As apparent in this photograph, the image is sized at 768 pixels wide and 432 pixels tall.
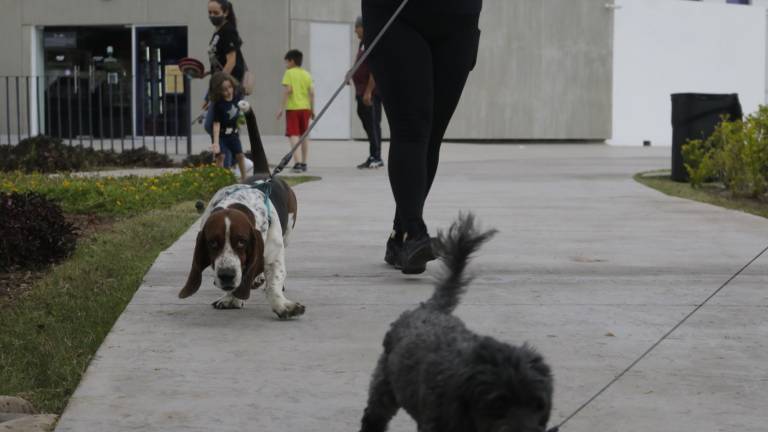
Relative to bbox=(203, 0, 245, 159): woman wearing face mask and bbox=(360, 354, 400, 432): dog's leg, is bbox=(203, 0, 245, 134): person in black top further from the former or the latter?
bbox=(360, 354, 400, 432): dog's leg

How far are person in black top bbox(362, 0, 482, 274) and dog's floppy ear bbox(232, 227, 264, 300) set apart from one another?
909 mm

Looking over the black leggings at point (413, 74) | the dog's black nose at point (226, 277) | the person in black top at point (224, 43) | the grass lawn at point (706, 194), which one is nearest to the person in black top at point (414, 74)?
the black leggings at point (413, 74)

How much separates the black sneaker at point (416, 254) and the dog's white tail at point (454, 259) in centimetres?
227

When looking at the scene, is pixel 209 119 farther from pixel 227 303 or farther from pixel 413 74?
pixel 227 303

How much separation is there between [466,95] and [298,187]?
1491 cm

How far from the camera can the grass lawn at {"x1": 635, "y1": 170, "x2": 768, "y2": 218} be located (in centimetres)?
1073

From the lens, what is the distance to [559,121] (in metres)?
27.2

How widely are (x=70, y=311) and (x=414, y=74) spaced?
6.57 feet

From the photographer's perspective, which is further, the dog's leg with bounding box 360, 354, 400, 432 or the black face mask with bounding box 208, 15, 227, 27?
the black face mask with bounding box 208, 15, 227, 27

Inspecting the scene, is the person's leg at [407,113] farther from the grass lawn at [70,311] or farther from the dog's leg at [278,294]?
the grass lawn at [70,311]

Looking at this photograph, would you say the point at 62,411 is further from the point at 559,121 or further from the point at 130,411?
the point at 559,121

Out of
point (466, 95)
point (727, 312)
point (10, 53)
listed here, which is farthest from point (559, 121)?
point (727, 312)

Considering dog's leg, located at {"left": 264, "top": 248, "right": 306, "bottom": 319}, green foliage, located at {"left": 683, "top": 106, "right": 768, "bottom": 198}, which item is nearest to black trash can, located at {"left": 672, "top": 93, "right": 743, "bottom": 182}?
green foliage, located at {"left": 683, "top": 106, "right": 768, "bottom": 198}

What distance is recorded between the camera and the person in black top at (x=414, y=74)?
5742mm
